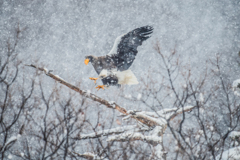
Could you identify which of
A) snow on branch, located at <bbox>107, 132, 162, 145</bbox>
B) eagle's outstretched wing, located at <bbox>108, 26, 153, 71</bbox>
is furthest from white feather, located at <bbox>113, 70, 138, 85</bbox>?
snow on branch, located at <bbox>107, 132, 162, 145</bbox>

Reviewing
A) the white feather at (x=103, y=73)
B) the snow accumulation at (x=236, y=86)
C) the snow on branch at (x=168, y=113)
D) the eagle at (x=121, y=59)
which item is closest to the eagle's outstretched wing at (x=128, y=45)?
the eagle at (x=121, y=59)

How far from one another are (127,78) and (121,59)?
68 cm

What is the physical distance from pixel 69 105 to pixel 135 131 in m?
1.95

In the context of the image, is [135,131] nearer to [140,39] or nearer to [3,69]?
[140,39]

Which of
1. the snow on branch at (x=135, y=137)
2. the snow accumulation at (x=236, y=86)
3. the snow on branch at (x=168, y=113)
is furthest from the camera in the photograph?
the snow accumulation at (x=236, y=86)

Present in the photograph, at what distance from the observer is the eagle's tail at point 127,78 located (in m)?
6.10

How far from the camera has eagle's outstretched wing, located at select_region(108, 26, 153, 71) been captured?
5.66 metres

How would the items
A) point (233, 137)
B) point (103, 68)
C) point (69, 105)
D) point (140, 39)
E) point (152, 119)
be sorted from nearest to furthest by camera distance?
point (152, 119)
point (233, 137)
point (69, 105)
point (140, 39)
point (103, 68)

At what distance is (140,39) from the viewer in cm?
568

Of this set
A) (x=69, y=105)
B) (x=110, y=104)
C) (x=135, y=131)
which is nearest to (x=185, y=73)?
(x=135, y=131)

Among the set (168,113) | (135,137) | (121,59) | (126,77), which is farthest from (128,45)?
(135,137)

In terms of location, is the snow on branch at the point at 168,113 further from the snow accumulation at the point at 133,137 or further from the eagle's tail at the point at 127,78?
the eagle's tail at the point at 127,78

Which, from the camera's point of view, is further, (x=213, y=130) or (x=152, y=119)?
(x=213, y=130)

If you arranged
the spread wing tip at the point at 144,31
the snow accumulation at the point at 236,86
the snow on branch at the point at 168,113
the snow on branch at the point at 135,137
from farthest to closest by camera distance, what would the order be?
the spread wing tip at the point at 144,31 → the snow accumulation at the point at 236,86 → the snow on branch at the point at 168,113 → the snow on branch at the point at 135,137
